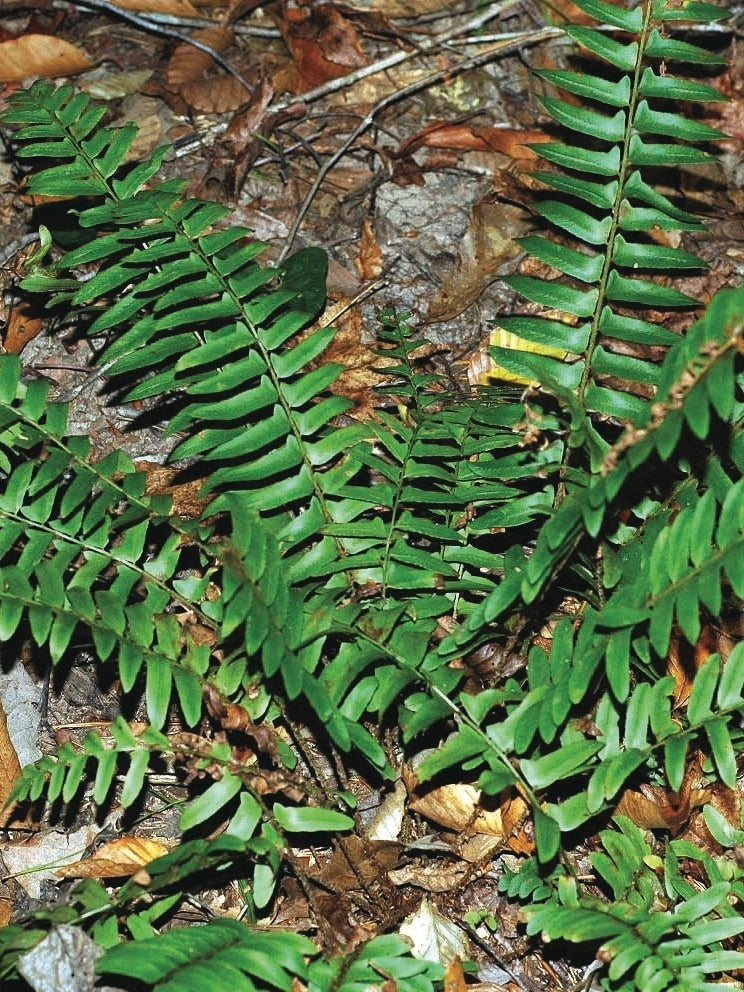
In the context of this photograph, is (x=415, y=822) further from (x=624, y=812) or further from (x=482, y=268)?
(x=482, y=268)

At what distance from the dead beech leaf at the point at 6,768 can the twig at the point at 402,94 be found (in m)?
1.90

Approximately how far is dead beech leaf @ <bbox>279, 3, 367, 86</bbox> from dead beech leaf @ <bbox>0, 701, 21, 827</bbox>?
9.57 feet

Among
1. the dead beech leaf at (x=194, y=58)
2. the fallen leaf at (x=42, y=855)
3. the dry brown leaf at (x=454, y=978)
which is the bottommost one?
the fallen leaf at (x=42, y=855)

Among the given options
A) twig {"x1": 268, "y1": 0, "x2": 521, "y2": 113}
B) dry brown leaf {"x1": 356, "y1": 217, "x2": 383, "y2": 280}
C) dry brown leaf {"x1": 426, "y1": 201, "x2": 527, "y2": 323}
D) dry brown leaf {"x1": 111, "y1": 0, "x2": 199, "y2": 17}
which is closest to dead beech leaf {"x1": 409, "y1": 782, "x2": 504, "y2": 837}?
dry brown leaf {"x1": 426, "y1": 201, "x2": 527, "y2": 323}

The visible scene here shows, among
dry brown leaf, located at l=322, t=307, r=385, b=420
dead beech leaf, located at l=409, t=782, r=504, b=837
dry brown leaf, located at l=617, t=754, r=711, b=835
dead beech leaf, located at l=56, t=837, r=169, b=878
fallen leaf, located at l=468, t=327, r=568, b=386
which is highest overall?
fallen leaf, located at l=468, t=327, r=568, b=386

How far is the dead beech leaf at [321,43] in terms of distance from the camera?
14.9 ft

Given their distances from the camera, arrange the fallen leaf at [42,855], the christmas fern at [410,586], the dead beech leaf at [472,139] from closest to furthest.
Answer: the christmas fern at [410,586] < the fallen leaf at [42,855] < the dead beech leaf at [472,139]

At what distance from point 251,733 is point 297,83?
10.1ft

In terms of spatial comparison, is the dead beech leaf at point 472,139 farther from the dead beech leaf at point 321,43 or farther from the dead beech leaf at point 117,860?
the dead beech leaf at point 117,860

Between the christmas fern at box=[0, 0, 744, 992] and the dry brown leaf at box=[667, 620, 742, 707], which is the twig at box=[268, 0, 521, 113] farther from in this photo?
the dry brown leaf at box=[667, 620, 742, 707]

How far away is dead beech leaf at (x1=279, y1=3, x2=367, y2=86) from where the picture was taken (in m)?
4.55

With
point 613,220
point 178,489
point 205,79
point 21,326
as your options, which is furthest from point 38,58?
point 613,220

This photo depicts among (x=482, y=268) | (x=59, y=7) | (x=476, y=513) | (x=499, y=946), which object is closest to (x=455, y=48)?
(x=482, y=268)

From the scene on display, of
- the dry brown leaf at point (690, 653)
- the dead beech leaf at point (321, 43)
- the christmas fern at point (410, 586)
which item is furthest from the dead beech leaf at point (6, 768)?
the dead beech leaf at point (321, 43)
